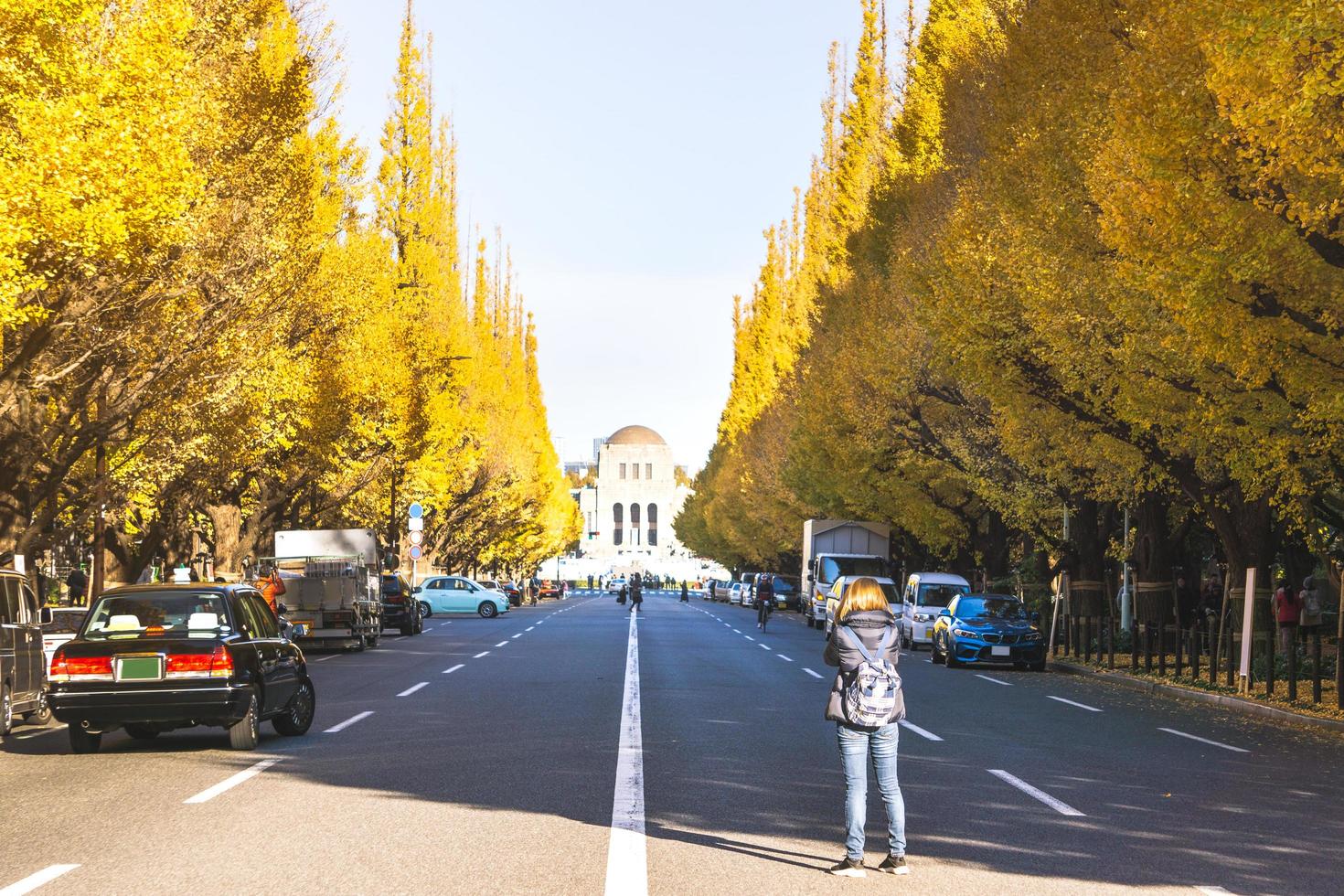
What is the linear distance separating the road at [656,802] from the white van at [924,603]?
643 inches

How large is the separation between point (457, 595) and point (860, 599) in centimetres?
5571

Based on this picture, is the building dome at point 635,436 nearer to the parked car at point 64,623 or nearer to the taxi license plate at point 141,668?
the parked car at point 64,623

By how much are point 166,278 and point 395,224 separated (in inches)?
1108

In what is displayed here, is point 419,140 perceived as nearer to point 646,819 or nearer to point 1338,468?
point 1338,468

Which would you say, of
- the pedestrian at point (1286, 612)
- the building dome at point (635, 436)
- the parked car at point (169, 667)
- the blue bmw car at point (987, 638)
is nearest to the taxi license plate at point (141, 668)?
the parked car at point (169, 667)

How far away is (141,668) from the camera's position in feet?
43.5

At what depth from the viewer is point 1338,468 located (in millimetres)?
19750

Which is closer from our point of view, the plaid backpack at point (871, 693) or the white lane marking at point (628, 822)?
the white lane marking at point (628, 822)

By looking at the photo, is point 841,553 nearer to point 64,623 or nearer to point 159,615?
point 64,623

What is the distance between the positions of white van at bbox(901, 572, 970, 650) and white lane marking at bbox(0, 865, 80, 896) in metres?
30.0

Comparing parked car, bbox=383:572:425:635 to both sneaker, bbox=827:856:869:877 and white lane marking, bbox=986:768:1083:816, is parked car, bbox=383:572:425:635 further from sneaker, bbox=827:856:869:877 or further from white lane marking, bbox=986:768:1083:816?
sneaker, bbox=827:856:869:877

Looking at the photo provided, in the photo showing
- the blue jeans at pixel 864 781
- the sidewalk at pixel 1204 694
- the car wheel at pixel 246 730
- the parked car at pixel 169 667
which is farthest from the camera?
the sidewalk at pixel 1204 694

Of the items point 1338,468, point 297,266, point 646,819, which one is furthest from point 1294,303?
point 297,266

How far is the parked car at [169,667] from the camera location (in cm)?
1316
